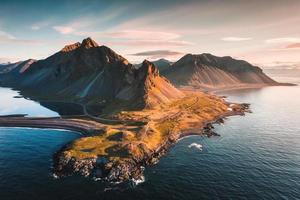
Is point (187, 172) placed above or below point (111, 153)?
below

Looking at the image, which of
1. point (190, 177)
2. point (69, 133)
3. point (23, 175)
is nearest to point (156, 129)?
point (69, 133)

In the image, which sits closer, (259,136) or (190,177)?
(190,177)

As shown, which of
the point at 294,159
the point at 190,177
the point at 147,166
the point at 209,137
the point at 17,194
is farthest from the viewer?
the point at 209,137

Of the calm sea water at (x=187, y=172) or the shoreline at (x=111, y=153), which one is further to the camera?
the shoreline at (x=111, y=153)

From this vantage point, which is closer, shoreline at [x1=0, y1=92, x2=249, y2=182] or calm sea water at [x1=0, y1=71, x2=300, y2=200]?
calm sea water at [x1=0, y1=71, x2=300, y2=200]

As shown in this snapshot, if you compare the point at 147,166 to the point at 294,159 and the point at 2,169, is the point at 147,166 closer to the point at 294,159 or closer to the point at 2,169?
the point at 2,169

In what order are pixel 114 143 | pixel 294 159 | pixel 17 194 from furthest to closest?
pixel 114 143 → pixel 294 159 → pixel 17 194

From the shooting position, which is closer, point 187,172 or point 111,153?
point 187,172
